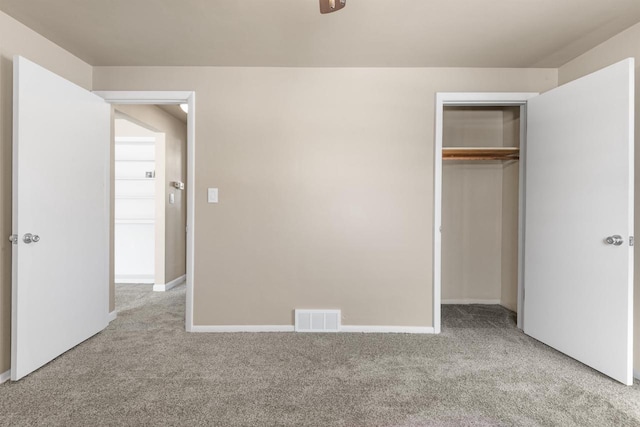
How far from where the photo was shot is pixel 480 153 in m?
3.26

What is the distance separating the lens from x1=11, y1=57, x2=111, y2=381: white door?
1986mm

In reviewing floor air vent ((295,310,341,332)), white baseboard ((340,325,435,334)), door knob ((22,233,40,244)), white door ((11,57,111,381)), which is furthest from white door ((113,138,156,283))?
white baseboard ((340,325,435,334))

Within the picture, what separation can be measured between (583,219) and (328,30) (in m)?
2.23

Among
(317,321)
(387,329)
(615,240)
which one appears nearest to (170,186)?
(317,321)

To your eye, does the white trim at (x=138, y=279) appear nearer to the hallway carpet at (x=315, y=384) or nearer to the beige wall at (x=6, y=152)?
the hallway carpet at (x=315, y=384)

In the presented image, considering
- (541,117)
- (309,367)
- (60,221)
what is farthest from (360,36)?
(60,221)

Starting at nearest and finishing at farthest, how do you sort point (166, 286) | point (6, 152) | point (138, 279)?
point (6, 152), point (166, 286), point (138, 279)

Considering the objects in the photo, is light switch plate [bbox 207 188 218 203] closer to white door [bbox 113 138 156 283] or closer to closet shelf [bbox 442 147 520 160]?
closet shelf [bbox 442 147 520 160]

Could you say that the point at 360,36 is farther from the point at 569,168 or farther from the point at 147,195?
the point at 147,195

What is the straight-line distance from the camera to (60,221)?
91.1 inches

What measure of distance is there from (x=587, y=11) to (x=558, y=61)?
809 mm

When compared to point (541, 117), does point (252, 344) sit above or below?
below

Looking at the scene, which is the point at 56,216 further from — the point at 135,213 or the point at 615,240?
the point at 615,240

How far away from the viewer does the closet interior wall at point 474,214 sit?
144 inches
